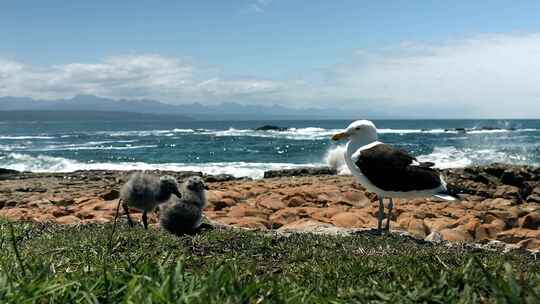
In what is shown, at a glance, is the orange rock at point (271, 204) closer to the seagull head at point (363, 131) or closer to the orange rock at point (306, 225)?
the orange rock at point (306, 225)

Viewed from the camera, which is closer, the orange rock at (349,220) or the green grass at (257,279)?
the green grass at (257,279)

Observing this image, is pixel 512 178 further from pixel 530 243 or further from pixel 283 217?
pixel 283 217

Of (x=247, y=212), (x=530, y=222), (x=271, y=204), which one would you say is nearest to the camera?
(x=247, y=212)

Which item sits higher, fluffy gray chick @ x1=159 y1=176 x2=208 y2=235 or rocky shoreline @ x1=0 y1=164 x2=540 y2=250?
fluffy gray chick @ x1=159 y1=176 x2=208 y2=235

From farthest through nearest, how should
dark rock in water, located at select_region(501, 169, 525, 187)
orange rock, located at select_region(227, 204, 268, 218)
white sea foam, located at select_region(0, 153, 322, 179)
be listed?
white sea foam, located at select_region(0, 153, 322, 179)
dark rock in water, located at select_region(501, 169, 525, 187)
orange rock, located at select_region(227, 204, 268, 218)

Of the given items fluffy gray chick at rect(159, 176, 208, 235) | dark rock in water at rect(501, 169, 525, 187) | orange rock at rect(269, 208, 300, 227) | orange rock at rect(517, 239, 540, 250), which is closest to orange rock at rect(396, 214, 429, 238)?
orange rock at rect(517, 239, 540, 250)

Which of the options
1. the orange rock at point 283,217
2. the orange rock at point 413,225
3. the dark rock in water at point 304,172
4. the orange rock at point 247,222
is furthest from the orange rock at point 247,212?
the dark rock in water at point 304,172

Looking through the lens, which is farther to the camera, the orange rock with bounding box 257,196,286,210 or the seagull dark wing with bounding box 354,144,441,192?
the orange rock with bounding box 257,196,286,210

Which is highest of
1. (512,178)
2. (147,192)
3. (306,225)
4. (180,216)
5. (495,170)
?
(147,192)

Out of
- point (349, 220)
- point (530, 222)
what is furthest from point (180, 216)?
point (530, 222)

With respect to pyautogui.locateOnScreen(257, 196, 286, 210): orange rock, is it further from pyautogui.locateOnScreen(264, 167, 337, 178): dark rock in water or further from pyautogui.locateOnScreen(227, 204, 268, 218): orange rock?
pyautogui.locateOnScreen(264, 167, 337, 178): dark rock in water

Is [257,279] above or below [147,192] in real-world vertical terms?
above

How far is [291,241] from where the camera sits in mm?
5594

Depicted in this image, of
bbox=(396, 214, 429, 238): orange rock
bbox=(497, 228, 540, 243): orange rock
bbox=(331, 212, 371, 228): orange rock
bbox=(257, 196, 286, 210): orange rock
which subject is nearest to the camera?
bbox=(497, 228, 540, 243): orange rock
